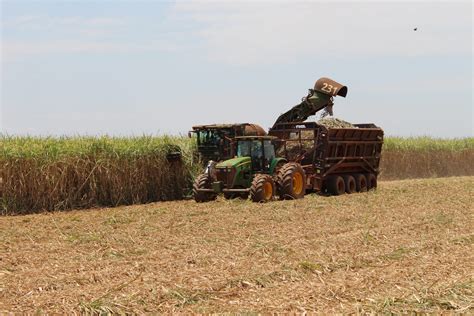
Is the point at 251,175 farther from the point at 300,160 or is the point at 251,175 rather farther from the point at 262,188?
the point at 300,160

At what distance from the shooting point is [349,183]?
20297 mm

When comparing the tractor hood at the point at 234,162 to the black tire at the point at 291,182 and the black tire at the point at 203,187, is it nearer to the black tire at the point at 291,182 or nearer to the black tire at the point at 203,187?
the black tire at the point at 203,187

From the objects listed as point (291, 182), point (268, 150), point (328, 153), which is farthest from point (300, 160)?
point (291, 182)

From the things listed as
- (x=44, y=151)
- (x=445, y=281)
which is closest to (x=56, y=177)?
(x=44, y=151)

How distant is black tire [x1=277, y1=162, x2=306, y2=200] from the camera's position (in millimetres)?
16953

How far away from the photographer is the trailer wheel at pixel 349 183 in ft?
66.1

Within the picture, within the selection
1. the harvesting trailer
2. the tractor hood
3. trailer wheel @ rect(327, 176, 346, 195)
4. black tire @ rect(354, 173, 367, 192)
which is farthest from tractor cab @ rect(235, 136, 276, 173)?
black tire @ rect(354, 173, 367, 192)

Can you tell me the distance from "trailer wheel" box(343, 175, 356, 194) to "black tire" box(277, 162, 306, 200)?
2.74m

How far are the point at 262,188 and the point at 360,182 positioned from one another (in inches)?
236

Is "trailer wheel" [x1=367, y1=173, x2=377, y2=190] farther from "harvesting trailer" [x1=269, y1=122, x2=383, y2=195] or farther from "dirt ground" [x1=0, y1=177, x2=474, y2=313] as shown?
"dirt ground" [x1=0, y1=177, x2=474, y2=313]

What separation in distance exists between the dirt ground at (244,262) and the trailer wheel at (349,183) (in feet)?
17.5

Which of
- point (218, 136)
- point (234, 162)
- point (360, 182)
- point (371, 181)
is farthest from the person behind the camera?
point (371, 181)

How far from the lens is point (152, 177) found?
20.4m

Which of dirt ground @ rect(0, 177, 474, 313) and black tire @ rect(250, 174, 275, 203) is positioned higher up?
black tire @ rect(250, 174, 275, 203)
